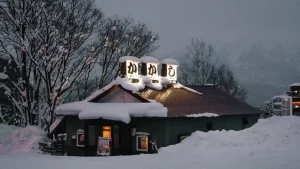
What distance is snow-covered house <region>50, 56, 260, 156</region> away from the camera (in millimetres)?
20298

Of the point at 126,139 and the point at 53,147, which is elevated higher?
the point at 126,139

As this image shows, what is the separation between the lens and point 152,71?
2483cm

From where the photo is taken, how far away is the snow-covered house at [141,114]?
20298 millimetres

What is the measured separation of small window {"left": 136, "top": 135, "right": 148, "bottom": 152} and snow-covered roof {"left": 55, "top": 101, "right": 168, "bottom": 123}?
4.91 feet

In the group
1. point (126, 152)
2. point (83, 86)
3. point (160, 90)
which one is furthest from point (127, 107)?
point (83, 86)

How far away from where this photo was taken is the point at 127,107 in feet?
67.8

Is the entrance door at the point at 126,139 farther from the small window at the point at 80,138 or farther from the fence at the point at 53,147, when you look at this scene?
the fence at the point at 53,147

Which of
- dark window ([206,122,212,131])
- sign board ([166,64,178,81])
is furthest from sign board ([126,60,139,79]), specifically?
dark window ([206,122,212,131])

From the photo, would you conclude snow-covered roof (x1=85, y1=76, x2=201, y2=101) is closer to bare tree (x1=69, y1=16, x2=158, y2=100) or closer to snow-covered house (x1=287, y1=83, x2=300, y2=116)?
bare tree (x1=69, y1=16, x2=158, y2=100)

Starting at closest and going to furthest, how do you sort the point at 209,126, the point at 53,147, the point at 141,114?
the point at 141,114
the point at 209,126
the point at 53,147

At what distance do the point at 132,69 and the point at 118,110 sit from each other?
150 inches

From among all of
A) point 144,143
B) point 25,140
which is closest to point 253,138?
point 144,143

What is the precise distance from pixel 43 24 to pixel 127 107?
9.16 m

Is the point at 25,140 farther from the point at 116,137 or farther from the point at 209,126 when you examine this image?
the point at 209,126
